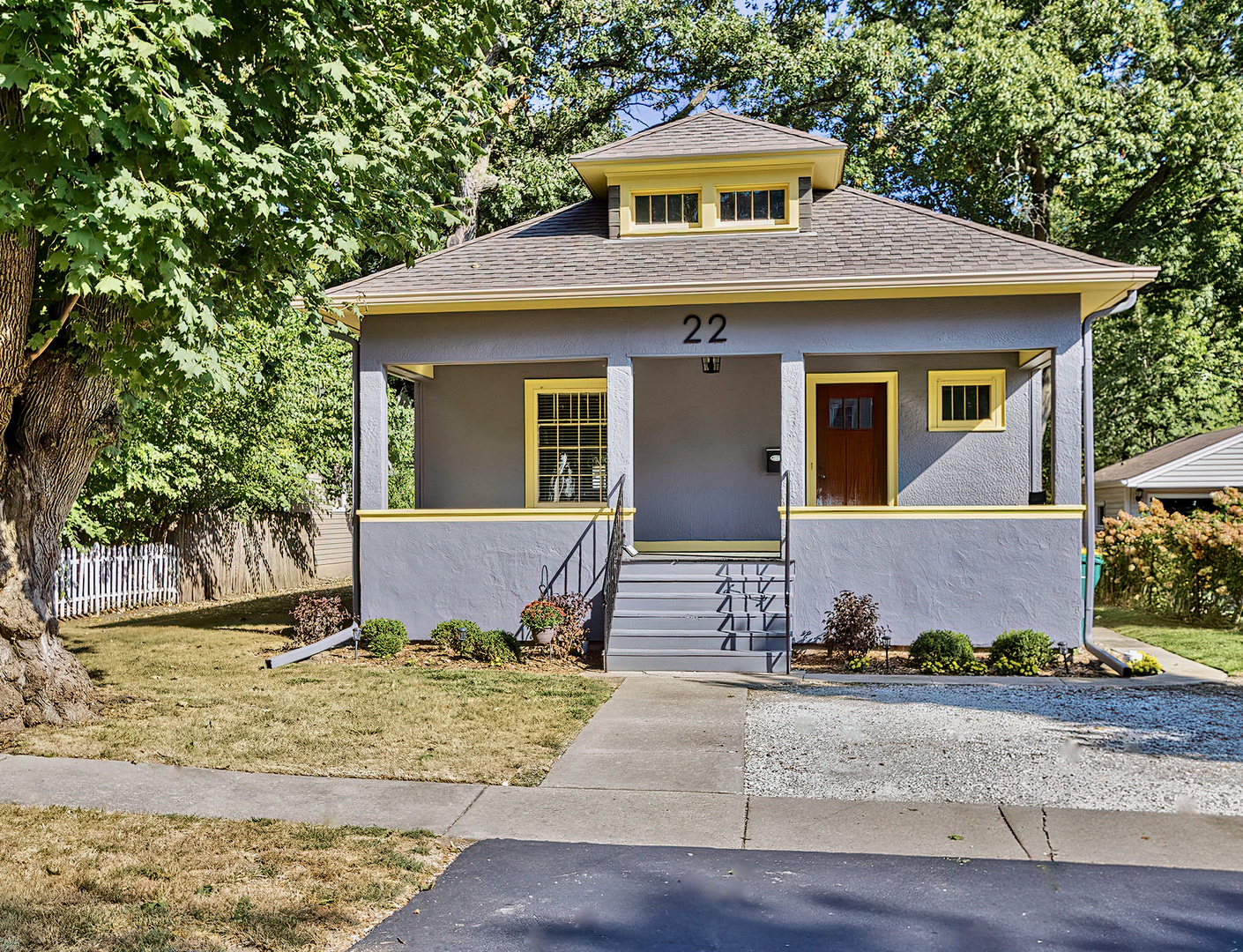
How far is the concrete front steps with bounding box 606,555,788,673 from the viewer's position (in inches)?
403

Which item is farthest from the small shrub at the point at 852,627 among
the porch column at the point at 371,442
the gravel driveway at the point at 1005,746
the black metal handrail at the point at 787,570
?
the porch column at the point at 371,442

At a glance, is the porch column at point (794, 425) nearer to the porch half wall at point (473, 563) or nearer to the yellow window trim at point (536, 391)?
the porch half wall at point (473, 563)

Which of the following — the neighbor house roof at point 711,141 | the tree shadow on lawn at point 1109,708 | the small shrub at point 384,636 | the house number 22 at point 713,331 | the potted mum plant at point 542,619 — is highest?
the neighbor house roof at point 711,141

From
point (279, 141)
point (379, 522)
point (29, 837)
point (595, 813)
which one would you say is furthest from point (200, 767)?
point (379, 522)

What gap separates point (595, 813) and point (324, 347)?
15.8 metres

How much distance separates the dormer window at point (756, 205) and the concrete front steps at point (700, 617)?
465cm

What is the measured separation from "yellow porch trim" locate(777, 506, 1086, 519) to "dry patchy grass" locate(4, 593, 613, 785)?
10.8 ft

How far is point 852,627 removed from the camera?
408 inches

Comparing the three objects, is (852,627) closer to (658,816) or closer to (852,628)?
(852,628)

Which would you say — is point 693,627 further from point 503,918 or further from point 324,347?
point 324,347

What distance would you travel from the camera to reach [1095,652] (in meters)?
10.3

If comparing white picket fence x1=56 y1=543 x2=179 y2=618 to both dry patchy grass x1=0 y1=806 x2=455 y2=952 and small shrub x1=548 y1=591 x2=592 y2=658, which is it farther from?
dry patchy grass x1=0 y1=806 x2=455 y2=952

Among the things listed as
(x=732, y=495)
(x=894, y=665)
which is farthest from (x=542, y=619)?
(x=732, y=495)

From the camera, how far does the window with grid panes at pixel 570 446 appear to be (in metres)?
13.8
